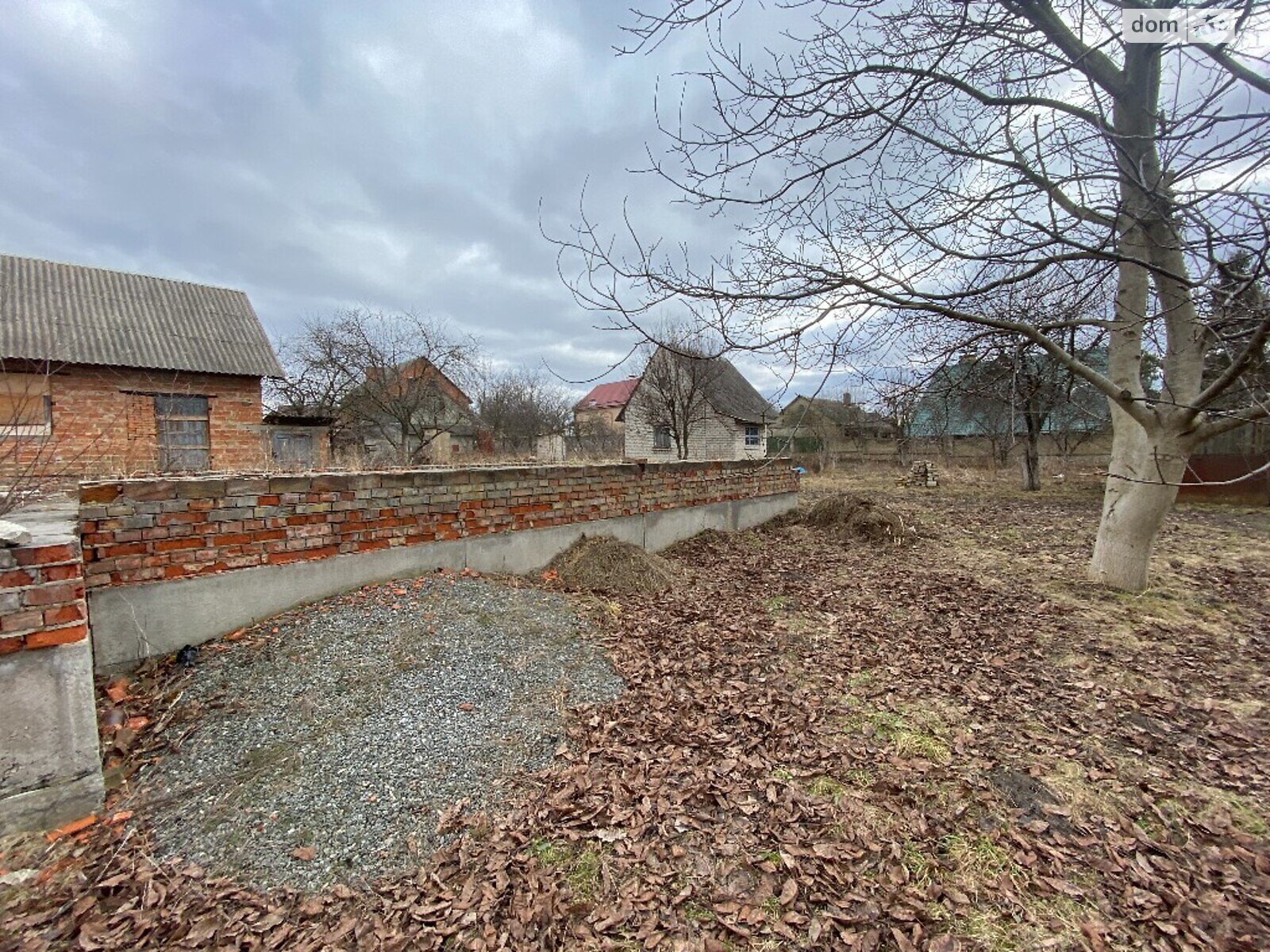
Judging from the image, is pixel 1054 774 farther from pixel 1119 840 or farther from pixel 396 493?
pixel 396 493

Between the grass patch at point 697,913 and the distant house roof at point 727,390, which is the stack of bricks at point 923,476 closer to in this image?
the distant house roof at point 727,390

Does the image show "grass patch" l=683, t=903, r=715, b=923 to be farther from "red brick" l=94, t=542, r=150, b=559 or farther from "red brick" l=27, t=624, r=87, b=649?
"red brick" l=94, t=542, r=150, b=559

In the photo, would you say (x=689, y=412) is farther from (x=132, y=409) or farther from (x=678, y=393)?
(x=132, y=409)

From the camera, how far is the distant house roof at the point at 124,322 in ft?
35.1

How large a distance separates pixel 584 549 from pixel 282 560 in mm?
2725

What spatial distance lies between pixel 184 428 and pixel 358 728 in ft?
42.5

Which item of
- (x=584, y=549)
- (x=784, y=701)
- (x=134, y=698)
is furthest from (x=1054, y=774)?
(x=134, y=698)

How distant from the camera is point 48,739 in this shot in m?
2.07

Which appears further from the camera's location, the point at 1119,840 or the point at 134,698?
the point at 134,698

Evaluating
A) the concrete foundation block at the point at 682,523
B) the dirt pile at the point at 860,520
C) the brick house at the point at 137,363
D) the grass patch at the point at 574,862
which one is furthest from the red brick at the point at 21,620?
the brick house at the point at 137,363

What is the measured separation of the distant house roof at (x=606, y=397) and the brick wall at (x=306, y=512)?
22519mm

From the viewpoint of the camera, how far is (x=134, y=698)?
287cm

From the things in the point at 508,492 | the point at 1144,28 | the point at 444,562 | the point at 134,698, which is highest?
the point at 1144,28

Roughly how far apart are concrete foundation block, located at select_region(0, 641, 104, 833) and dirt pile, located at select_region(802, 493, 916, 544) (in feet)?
26.0
